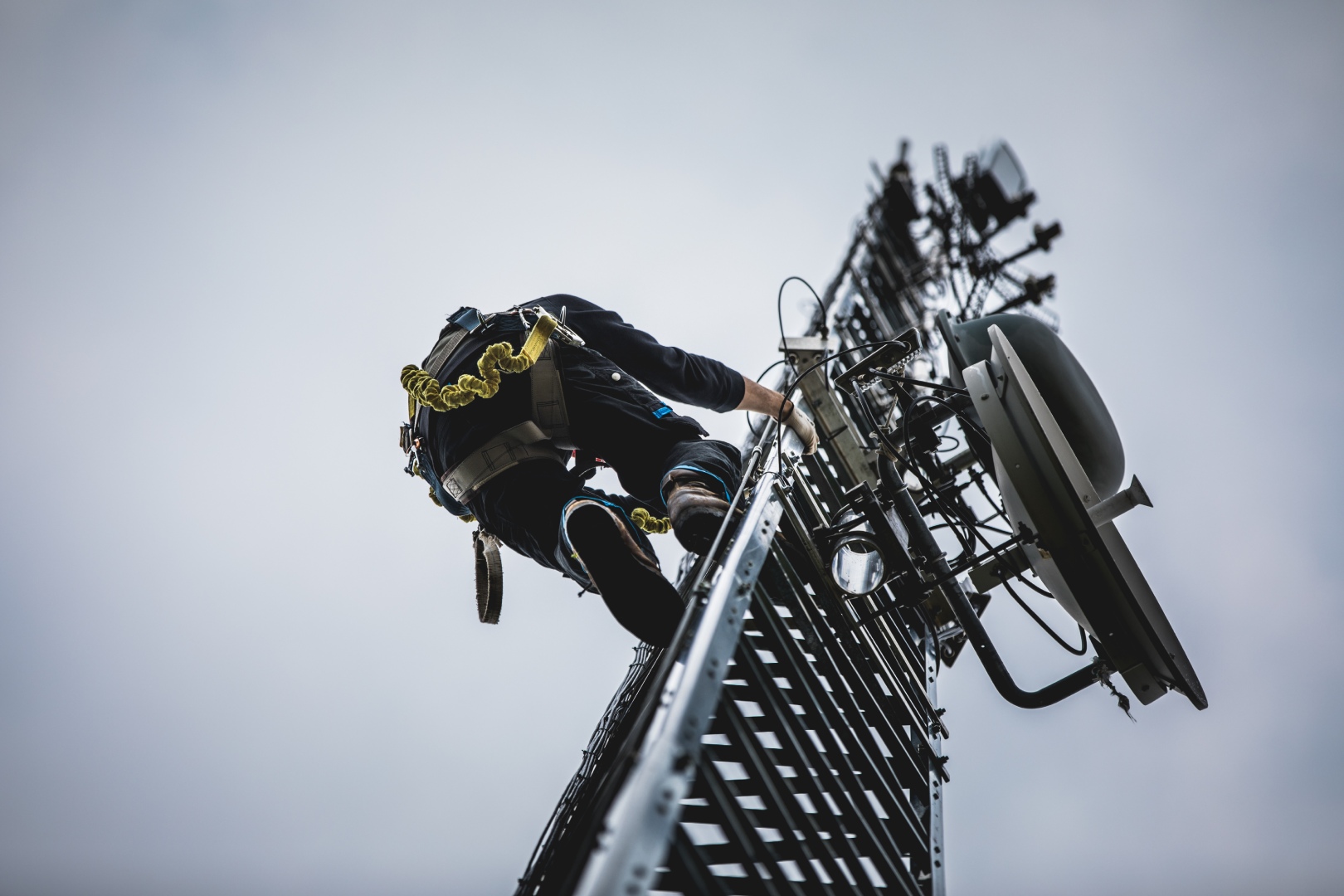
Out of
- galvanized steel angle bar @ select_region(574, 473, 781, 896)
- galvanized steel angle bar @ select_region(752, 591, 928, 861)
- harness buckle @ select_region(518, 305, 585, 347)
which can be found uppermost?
harness buckle @ select_region(518, 305, 585, 347)

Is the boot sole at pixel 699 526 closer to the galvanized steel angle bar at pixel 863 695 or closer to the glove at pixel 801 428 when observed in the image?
the galvanized steel angle bar at pixel 863 695

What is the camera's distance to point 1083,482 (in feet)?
10.5

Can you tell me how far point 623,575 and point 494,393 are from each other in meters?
1.02

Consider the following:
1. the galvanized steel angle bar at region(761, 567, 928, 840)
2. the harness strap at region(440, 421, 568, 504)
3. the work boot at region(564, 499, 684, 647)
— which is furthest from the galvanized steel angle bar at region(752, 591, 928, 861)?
the harness strap at region(440, 421, 568, 504)

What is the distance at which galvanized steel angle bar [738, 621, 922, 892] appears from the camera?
268 centimetres

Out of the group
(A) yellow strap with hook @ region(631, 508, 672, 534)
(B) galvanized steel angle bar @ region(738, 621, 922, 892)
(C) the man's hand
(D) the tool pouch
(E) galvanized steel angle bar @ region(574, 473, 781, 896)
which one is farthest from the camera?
(C) the man's hand

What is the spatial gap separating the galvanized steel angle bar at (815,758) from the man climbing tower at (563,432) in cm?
51

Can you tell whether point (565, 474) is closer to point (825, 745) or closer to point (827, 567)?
point (827, 567)

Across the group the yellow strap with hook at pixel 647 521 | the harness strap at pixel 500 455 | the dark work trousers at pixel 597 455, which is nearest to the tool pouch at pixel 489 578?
the dark work trousers at pixel 597 455

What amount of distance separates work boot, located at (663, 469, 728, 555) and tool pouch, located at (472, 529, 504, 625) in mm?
1175

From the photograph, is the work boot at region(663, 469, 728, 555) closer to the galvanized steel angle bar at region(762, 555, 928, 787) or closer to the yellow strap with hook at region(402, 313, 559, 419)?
the galvanized steel angle bar at region(762, 555, 928, 787)

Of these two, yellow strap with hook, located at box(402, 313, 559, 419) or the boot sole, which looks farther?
yellow strap with hook, located at box(402, 313, 559, 419)

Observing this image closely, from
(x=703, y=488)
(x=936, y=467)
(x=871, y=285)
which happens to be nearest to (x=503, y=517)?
(x=703, y=488)

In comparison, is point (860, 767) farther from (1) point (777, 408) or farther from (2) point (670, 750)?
(1) point (777, 408)
